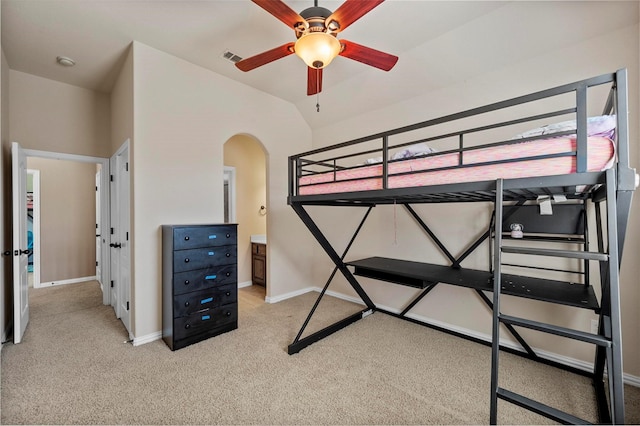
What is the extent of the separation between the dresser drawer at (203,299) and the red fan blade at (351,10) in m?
2.49

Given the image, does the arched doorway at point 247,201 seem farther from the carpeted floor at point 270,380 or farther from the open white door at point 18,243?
the open white door at point 18,243

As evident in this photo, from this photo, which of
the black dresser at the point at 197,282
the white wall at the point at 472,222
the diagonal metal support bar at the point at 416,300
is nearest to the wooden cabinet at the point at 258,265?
the white wall at the point at 472,222

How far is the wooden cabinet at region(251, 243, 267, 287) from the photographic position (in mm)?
4352

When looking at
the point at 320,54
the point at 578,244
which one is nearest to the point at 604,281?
the point at 578,244

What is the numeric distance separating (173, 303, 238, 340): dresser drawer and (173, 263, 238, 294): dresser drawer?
25 cm

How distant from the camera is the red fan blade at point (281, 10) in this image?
153cm

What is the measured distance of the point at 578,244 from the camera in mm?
2180

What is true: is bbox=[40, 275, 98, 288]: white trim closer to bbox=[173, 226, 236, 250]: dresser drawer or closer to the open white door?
the open white door

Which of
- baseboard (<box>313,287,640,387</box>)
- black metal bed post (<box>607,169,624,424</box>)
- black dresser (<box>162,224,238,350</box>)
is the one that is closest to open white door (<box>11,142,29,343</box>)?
black dresser (<box>162,224,238,350</box>)

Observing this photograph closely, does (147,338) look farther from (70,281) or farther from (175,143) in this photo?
(70,281)

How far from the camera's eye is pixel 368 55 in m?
1.98

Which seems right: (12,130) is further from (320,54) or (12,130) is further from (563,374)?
(563,374)

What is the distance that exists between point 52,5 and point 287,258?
333 cm

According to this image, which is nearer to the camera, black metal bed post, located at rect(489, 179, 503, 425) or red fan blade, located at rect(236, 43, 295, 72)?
black metal bed post, located at rect(489, 179, 503, 425)
